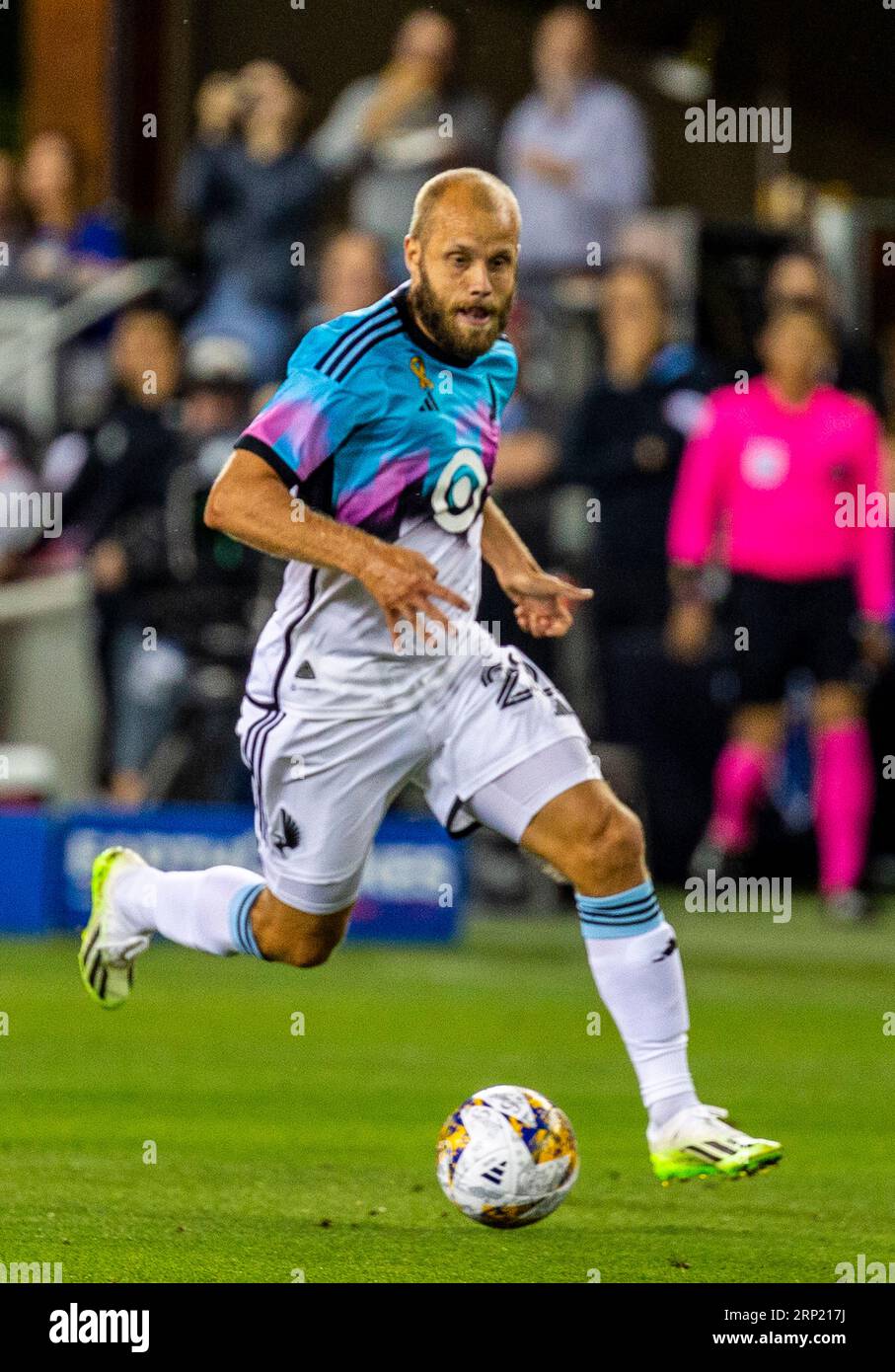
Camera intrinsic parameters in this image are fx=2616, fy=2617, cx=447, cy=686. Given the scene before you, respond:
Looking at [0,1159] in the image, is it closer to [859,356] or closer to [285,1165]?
[285,1165]

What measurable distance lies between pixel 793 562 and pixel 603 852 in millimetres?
7098

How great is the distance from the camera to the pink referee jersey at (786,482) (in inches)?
504

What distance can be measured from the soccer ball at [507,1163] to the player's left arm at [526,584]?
A: 1172 millimetres

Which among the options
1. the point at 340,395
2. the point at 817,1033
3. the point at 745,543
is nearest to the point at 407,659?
the point at 340,395

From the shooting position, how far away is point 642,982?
617cm

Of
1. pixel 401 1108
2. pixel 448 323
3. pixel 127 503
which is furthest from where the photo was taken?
pixel 127 503

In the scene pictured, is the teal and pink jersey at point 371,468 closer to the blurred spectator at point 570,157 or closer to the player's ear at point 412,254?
the player's ear at point 412,254

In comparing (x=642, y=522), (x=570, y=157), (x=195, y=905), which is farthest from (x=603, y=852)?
(x=570, y=157)

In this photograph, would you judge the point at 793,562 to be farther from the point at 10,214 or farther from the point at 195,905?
the point at 195,905

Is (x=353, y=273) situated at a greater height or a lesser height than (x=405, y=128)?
lesser

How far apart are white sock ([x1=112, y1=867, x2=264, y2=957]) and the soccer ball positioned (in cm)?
103

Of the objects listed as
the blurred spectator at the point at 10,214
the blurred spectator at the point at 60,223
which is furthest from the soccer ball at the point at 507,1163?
the blurred spectator at the point at 10,214

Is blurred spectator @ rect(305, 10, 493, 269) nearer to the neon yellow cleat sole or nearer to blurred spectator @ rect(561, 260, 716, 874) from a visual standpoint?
blurred spectator @ rect(561, 260, 716, 874)

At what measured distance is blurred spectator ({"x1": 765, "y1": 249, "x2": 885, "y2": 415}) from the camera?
1268 centimetres
